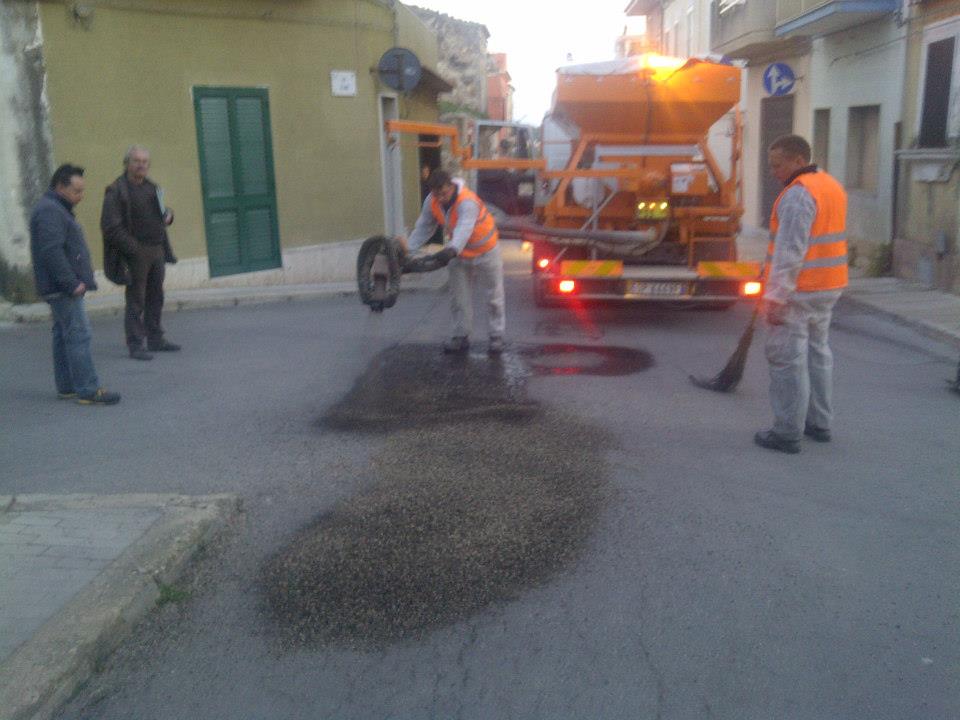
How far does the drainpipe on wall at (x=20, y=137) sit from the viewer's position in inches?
418

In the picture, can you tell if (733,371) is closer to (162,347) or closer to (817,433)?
(817,433)

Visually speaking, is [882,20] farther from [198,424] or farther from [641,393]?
[198,424]

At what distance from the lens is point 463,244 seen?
826 centimetres

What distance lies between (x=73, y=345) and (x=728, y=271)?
6062 mm

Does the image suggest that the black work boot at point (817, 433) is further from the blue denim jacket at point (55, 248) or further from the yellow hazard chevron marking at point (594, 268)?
the blue denim jacket at point (55, 248)

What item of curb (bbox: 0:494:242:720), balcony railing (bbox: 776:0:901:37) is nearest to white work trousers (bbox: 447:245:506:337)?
curb (bbox: 0:494:242:720)

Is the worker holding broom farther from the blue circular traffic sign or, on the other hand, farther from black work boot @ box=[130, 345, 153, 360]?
the blue circular traffic sign

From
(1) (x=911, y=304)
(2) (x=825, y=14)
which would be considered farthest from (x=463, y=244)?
(2) (x=825, y=14)

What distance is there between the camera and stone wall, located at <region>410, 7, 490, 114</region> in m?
32.8

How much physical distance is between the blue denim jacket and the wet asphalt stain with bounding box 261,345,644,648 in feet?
6.55

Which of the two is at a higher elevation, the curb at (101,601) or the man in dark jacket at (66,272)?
the man in dark jacket at (66,272)

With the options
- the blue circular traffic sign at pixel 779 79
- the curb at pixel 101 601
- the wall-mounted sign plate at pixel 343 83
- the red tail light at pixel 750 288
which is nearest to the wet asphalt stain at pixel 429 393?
the curb at pixel 101 601

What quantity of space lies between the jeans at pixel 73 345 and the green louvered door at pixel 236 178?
19.1 feet

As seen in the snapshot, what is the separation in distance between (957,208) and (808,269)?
699 cm
